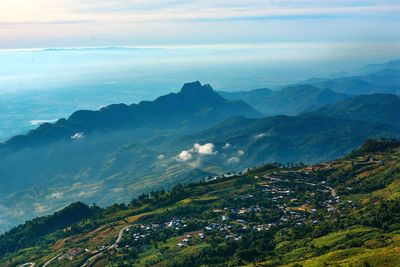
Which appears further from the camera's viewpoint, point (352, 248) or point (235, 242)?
point (235, 242)

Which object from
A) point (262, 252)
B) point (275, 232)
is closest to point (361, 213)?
point (275, 232)

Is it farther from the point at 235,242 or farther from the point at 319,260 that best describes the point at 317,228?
the point at 319,260

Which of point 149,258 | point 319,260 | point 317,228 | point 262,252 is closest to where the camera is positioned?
point 319,260

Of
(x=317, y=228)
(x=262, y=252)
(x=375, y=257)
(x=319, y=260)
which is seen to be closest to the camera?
(x=375, y=257)

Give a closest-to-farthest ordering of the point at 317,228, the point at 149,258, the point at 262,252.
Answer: the point at 262,252, the point at 317,228, the point at 149,258

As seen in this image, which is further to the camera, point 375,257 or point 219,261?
point 219,261

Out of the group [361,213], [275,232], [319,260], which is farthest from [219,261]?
[361,213]

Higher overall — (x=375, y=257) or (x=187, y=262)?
(x=375, y=257)

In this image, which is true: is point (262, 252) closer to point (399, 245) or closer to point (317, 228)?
point (317, 228)

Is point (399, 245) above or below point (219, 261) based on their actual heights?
above
